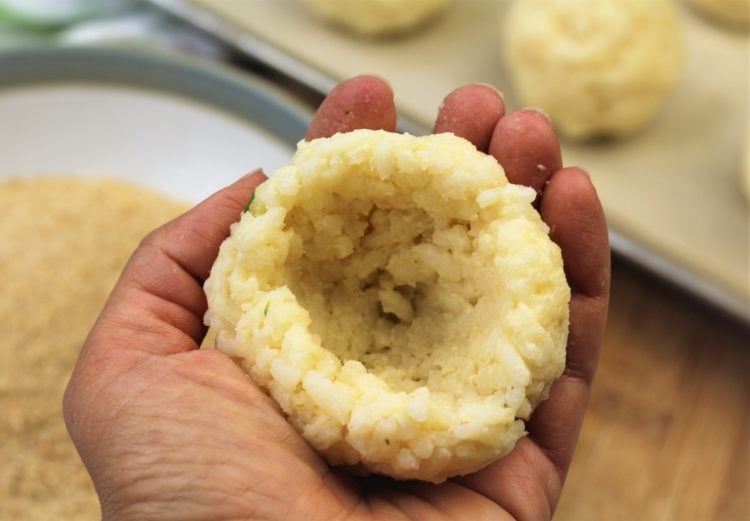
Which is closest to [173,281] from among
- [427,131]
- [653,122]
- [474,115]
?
[474,115]

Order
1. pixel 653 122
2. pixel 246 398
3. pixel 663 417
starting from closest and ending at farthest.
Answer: pixel 246 398 → pixel 663 417 → pixel 653 122

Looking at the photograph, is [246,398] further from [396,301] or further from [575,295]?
[575,295]

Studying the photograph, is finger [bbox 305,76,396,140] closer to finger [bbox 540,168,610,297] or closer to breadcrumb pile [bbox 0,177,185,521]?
finger [bbox 540,168,610,297]

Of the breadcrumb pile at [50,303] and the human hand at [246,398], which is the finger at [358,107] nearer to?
the human hand at [246,398]

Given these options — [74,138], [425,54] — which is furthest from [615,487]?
[74,138]

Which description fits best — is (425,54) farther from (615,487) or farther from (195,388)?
(195,388)

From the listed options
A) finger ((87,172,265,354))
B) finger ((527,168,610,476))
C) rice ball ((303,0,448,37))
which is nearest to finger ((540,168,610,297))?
finger ((527,168,610,476))
